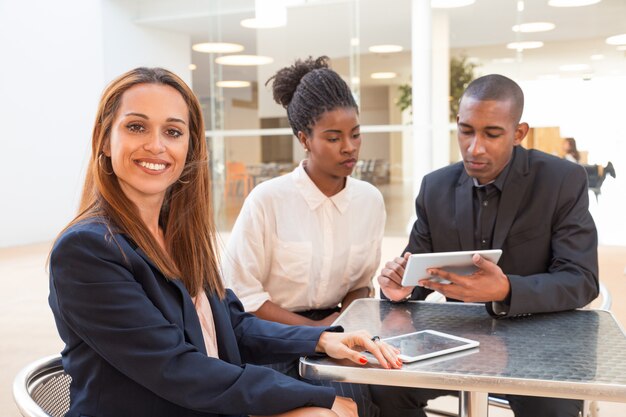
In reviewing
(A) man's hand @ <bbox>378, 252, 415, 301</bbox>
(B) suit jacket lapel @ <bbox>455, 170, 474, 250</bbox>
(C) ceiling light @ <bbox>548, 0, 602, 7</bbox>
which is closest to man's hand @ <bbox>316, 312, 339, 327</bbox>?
(A) man's hand @ <bbox>378, 252, 415, 301</bbox>

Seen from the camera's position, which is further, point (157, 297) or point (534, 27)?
point (534, 27)

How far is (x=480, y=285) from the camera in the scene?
1.98 metres

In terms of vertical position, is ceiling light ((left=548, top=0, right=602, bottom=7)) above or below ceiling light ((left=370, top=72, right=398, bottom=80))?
above

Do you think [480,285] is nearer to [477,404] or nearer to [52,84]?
[477,404]

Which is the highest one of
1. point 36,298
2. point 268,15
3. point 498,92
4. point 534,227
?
point 268,15

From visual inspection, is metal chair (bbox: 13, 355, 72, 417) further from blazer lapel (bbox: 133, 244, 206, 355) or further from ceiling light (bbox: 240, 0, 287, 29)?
ceiling light (bbox: 240, 0, 287, 29)

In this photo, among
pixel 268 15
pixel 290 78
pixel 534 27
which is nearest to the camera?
pixel 290 78

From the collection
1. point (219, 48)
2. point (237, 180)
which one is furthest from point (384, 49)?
point (237, 180)

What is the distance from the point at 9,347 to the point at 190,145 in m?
3.73

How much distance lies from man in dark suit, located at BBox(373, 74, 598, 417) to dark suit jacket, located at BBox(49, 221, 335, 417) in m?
0.81

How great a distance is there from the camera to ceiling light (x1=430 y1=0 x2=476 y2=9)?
→ 35.1 ft

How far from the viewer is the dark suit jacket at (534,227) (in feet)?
7.01

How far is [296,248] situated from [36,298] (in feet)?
16.5

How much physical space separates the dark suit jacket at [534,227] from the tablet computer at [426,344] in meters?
0.37
